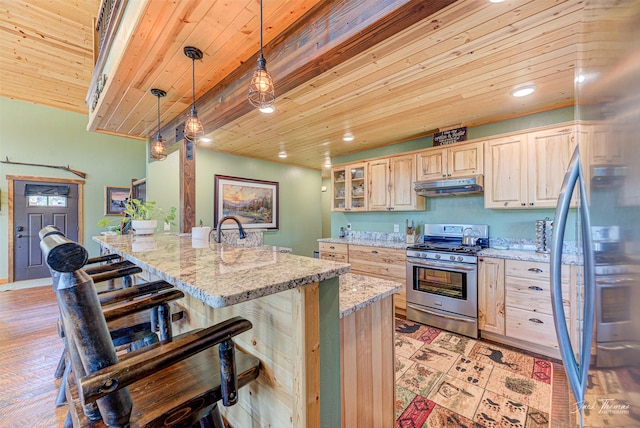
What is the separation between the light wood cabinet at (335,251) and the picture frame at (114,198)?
4734 millimetres

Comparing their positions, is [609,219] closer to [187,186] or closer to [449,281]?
[449,281]

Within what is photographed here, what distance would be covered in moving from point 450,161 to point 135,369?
351 cm

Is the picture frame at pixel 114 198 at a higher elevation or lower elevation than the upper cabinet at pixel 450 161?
lower

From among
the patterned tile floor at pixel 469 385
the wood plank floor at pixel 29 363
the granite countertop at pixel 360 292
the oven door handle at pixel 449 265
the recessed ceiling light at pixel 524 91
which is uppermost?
the recessed ceiling light at pixel 524 91

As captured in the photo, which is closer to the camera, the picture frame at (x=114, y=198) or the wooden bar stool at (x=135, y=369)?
the wooden bar stool at (x=135, y=369)

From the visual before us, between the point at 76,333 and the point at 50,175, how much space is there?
6616 millimetres

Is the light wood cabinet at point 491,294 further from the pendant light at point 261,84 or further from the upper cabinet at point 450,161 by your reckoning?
the pendant light at point 261,84

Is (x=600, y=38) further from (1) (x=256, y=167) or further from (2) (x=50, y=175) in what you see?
(2) (x=50, y=175)

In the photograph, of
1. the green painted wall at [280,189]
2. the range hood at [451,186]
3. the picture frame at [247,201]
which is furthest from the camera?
the picture frame at [247,201]

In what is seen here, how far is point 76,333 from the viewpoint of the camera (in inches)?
24.3

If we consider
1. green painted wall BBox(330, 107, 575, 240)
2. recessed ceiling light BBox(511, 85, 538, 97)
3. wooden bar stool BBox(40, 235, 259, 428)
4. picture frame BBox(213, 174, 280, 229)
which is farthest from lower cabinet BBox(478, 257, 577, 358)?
picture frame BBox(213, 174, 280, 229)

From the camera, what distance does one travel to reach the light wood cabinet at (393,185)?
3.62m

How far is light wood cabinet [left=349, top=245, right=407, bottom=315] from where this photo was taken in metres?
3.36

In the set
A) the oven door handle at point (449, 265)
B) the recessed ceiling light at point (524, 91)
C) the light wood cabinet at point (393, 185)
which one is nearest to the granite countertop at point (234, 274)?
the oven door handle at point (449, 265)
